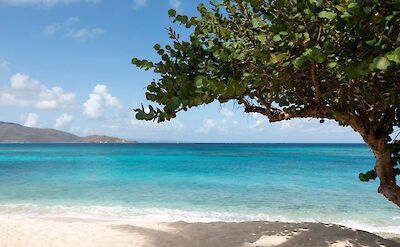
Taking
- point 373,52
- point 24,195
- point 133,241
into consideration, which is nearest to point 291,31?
point 373,52

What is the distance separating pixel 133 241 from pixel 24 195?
56.6 feet

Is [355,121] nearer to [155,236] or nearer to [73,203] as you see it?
[155,236]

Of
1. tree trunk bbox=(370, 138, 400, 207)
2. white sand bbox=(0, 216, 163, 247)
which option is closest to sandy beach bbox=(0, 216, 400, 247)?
white sand bbox=(0, 216, 163, 247)

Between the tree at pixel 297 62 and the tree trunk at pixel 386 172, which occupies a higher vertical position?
the tree at pixel 297 62

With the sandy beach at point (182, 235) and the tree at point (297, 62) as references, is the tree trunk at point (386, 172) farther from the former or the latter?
the sandy beach at point (182, 235)

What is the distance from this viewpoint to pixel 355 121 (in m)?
6.98

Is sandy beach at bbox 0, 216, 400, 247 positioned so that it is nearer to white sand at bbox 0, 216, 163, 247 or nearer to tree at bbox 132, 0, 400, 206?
white sand at bbox 0, 216, 163, 247

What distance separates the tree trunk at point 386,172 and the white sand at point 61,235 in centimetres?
669

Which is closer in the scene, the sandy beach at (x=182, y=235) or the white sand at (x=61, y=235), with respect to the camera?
the sandy beach at (x=182, y=235)

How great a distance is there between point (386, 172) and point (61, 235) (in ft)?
30.8

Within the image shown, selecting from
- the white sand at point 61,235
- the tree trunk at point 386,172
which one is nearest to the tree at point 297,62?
the tree trunk at point 386,172

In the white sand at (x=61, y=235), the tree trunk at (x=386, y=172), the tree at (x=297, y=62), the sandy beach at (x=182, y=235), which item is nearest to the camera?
the tree at (x=297, y=62)

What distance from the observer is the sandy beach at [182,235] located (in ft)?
33.2

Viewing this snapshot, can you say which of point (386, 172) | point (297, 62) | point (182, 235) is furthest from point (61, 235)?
point (297, 62)
